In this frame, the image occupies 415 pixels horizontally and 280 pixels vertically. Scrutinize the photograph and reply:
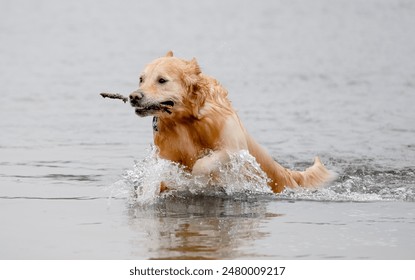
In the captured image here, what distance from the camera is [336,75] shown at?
807 inches

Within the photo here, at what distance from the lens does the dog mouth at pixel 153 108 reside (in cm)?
864

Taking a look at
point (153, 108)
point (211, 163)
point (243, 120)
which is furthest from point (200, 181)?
point (243, 120)

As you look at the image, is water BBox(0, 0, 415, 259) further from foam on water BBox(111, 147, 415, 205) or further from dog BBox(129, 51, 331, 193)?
dog BBox(129, 51, 331, 193)

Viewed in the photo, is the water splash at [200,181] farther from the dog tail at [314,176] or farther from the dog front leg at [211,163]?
the dog tail at [314,176]

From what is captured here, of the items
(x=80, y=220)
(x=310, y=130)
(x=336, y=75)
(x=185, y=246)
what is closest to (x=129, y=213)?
(x=80, y=220)

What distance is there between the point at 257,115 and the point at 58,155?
4350 mm

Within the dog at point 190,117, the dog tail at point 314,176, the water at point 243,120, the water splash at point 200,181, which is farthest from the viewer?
the dog tail at point 314,176

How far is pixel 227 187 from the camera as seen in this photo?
966 centimetres

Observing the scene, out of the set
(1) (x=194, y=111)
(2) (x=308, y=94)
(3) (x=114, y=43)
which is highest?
(3) (x=114, y=43)

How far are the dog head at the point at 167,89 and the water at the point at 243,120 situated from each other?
0.68 metres

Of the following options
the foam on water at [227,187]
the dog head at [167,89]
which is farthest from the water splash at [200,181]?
the dog head at [167,89]

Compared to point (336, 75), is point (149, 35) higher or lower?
higher

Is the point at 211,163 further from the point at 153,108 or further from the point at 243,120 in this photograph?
the point at 243,120

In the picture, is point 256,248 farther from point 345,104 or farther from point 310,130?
point 345,104
